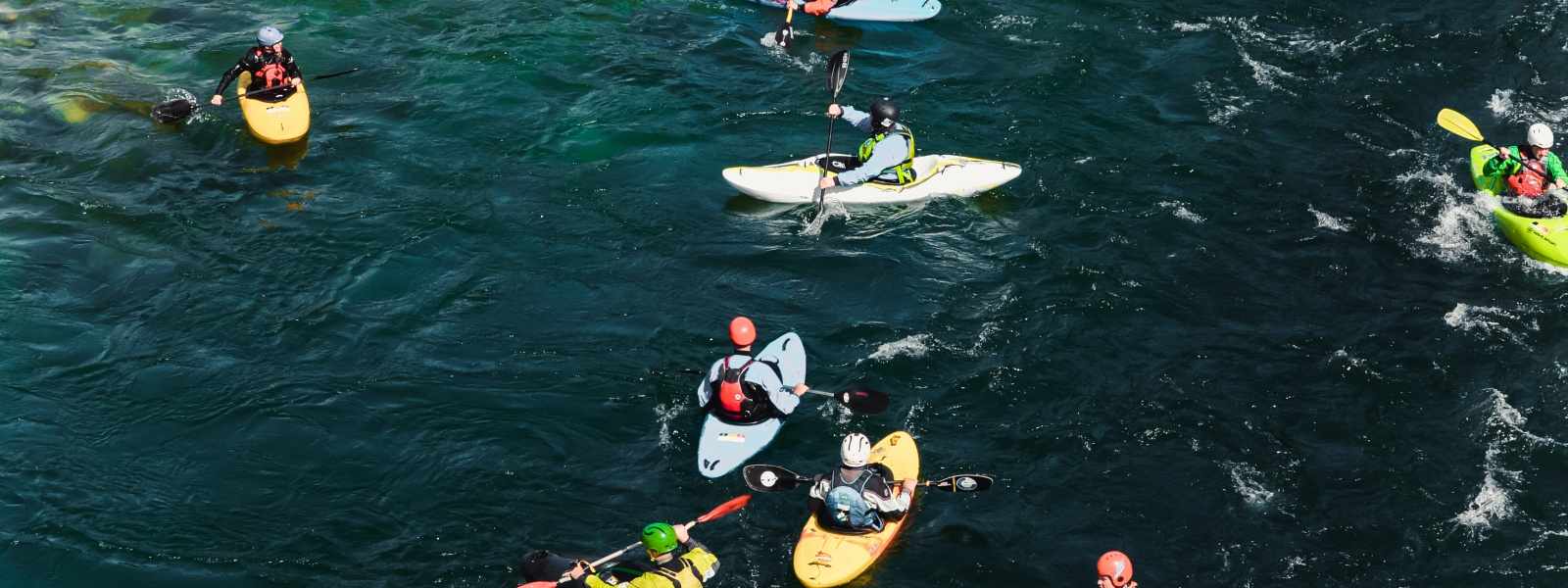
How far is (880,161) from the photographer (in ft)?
52.2

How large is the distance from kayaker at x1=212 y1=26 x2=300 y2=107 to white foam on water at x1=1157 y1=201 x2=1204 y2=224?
11.7 m

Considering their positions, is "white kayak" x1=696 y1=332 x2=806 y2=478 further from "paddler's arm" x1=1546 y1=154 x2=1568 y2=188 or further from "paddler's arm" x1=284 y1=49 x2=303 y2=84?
"paddler's arm" x1=1546 y1=154 x2=1568 y2=188

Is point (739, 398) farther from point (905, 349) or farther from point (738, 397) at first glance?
point (905, 349)

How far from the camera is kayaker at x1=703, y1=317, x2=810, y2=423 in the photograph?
12227 mm

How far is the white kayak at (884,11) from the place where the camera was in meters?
21.3

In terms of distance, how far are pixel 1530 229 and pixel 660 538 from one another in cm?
1098

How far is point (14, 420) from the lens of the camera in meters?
12.8

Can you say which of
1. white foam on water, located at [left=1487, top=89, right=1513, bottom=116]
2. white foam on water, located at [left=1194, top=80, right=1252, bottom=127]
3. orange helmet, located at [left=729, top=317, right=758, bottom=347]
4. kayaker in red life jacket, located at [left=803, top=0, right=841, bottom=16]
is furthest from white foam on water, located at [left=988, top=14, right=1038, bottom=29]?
orange helmet, located at [left=729, top=317, right=758, bottom=347]

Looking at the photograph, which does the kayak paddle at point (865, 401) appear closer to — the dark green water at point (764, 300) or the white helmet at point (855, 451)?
the dark green water at point (764, 300)

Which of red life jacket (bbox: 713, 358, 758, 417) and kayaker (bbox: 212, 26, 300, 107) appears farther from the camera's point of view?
kayaker (bbox: 212, 26, 300, 107)

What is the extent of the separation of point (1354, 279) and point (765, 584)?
26.4 feet

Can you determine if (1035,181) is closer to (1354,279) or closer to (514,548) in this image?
(1354,279)

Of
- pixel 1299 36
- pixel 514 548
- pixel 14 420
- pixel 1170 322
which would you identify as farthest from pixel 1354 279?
pixel 14 420

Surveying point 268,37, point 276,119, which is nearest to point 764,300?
point 276,119
